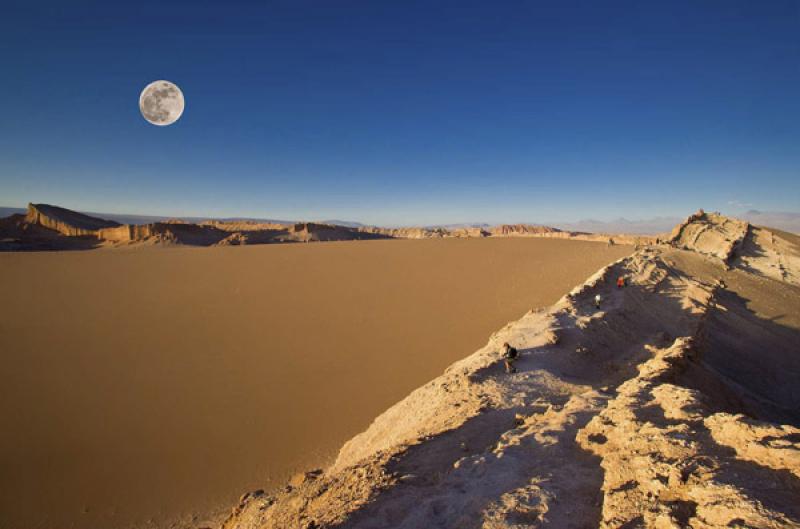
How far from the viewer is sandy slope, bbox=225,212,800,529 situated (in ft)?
8.43

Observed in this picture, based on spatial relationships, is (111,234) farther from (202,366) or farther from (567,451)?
(567,451)

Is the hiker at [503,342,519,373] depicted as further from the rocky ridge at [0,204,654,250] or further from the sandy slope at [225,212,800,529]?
the rocky ridge at [0,204,654,250]

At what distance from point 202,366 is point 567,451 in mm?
8494

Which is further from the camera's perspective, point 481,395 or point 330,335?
point 330,335

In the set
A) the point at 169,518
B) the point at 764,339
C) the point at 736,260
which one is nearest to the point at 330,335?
the point at 169,518

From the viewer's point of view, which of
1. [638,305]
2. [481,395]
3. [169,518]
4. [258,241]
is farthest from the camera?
[258,241]

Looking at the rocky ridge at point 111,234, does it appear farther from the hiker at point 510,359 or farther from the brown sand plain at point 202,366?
the hiker at point 510,359

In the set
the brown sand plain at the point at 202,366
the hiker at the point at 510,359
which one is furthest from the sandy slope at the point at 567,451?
the brown sand plain at the point at 202,366

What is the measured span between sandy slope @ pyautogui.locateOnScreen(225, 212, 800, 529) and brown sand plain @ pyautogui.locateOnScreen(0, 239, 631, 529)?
167 centimetres

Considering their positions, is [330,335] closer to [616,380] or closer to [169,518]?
[169,518]

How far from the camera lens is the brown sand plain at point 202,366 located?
564 centimetres

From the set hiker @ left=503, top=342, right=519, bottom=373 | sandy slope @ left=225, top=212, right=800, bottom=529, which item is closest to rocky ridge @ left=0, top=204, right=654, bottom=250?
sandy slope @ left=225, top=212, right=800, bottom=529

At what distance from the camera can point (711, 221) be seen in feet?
84.9

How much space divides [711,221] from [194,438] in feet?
106
